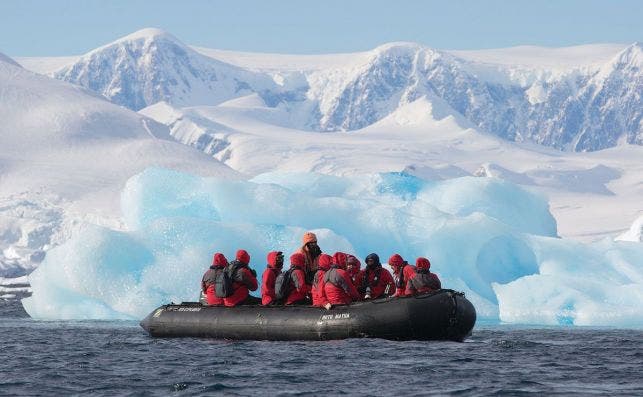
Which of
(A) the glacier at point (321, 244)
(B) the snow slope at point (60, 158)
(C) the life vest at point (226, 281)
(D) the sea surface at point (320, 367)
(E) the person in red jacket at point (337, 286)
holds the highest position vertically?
(B) the snow slope at point (60, 158)

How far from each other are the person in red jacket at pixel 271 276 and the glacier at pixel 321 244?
33.0ft

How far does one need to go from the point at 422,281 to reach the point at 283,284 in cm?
309

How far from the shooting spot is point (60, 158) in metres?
123

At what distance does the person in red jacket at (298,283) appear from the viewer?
28141mm

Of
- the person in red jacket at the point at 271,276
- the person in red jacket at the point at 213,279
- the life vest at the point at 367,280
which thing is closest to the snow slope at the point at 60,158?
the person in red jacket at the point at 213,279

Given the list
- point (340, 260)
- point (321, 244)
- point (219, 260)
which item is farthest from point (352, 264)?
point (321, 244)

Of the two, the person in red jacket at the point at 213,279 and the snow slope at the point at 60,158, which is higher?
the snow slope at the point at 60,158

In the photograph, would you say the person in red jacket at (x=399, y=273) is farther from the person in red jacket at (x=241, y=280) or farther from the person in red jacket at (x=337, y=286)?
the person in red jacket at (x=241, y=280)

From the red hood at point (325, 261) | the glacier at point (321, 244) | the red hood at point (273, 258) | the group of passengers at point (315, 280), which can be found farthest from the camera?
the glacier at point (321, 244)

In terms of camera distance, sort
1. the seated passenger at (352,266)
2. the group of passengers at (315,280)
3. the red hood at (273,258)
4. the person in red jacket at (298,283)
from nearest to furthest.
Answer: the group of passengers at (315,280) → the seated passenger at (352,266) → the person in red jacket at (298,283) → the red hood at (273,258)

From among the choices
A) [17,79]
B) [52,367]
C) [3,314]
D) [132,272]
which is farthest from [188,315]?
[17,79]

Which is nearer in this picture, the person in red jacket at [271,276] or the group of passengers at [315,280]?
the group of passengers at [315,280]

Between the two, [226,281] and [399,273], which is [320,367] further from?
[226,281]

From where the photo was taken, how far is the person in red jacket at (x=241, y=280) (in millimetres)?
29203
